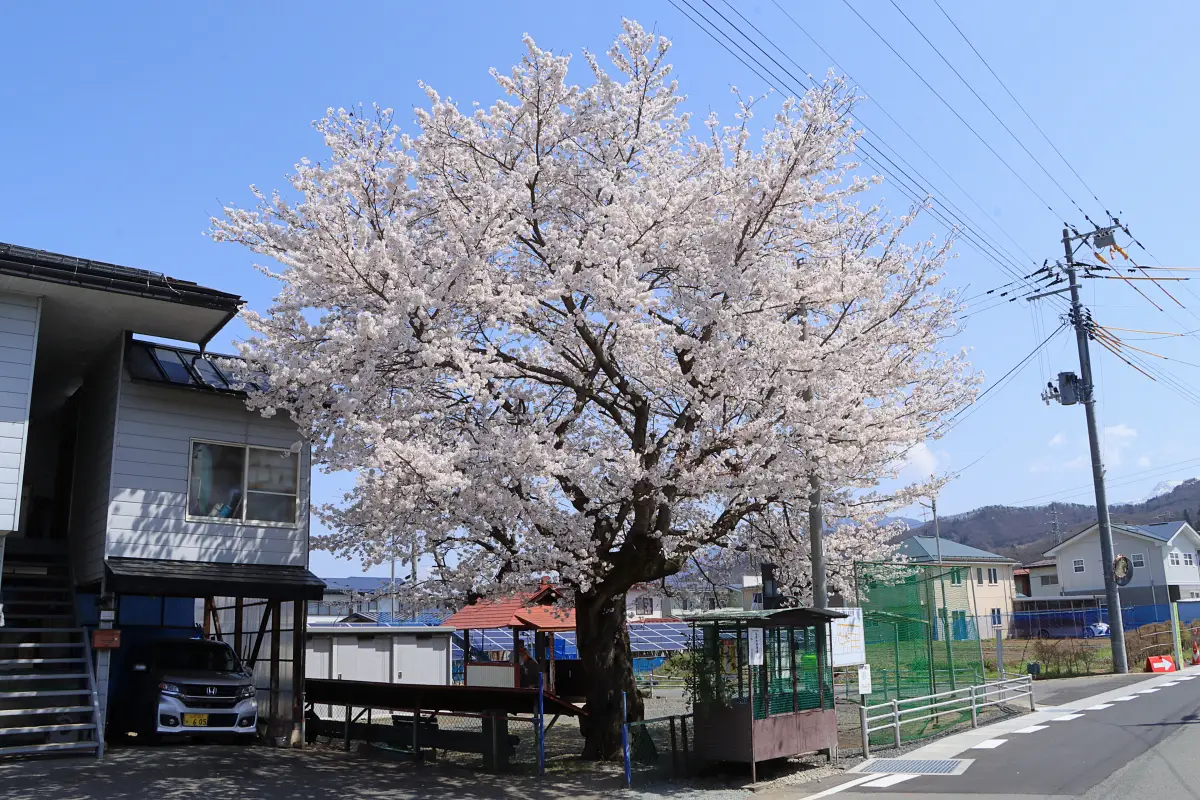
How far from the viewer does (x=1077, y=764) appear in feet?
43.3

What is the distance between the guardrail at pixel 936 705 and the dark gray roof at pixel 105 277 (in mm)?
13106

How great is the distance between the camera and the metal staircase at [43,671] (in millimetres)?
13250

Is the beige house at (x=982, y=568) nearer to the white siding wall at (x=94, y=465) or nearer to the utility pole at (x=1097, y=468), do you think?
the utility pole at (x=1097, y=468)

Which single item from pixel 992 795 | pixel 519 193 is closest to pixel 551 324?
pixel 519 193

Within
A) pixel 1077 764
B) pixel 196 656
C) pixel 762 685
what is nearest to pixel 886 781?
pixel 762 685

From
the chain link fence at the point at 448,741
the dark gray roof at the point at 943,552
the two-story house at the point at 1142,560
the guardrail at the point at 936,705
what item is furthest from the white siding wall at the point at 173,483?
the two-story house at the point at 1142,560

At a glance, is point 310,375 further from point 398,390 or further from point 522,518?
point 522,518

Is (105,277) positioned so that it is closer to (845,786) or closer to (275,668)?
(275,668)

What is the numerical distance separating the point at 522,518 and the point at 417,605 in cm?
475

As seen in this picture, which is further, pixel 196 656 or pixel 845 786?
pixel 196 656

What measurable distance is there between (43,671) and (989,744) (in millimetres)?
16059

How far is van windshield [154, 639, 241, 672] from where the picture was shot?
1571 cm

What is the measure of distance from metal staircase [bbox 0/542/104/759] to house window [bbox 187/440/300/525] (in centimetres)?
289

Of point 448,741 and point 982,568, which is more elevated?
point 982,568
